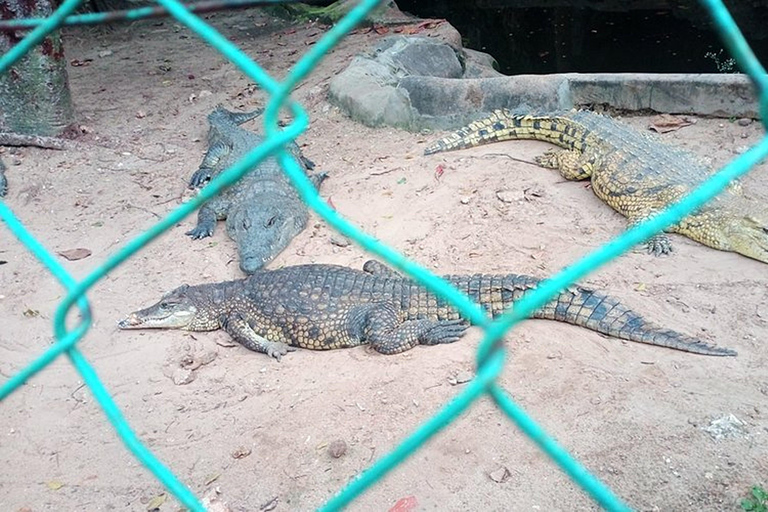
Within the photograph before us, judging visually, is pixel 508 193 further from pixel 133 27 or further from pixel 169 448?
pixel 133 27

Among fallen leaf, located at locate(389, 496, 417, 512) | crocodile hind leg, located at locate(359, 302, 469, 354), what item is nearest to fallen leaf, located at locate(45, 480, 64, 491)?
fallen leaf, located at locate(389, 496, 417, 512)

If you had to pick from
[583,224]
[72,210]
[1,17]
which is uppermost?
[1,17]

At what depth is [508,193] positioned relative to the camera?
4.75 meters

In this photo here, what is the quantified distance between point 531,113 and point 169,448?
3.72 m

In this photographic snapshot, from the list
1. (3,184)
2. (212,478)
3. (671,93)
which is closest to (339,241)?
(212,478)

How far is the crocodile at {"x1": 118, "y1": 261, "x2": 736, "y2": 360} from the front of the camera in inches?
143

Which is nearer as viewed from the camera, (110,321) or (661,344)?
(661,344)

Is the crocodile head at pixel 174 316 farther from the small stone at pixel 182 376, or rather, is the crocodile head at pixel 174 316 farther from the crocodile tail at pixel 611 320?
the crocodile tail at pixel 611 320

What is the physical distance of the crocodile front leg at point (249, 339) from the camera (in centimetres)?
377

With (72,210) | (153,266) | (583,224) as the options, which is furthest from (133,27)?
(583,224)

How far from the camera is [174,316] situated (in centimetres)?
394

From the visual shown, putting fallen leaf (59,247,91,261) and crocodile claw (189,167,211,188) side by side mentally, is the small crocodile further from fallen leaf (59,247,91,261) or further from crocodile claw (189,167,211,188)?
crocodile claw (189,167,211,188)

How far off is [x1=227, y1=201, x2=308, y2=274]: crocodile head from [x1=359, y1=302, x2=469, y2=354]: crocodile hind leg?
94cm

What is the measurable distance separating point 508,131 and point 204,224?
2323 mm
